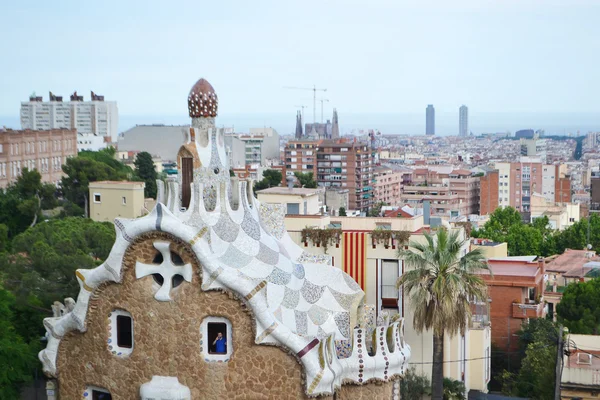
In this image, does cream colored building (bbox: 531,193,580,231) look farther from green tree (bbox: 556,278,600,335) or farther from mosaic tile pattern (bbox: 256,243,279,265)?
mosaic tile pattern (bbox: 256,243,279,265)

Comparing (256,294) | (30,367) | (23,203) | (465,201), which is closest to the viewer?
(256,294)

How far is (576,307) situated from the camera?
42.7 m

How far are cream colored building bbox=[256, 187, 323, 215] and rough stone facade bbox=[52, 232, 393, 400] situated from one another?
18.2 metres

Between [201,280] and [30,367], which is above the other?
[201,280]

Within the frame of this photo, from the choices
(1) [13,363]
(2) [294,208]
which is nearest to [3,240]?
(2) [294,208]

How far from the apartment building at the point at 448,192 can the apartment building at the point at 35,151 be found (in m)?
62.1

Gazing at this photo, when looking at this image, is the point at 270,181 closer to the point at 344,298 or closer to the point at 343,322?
the point at 344,298

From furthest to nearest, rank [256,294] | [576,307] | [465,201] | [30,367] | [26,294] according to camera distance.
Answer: [465,201]
[576,307]
[26,294]
[30,367]
[256,294]

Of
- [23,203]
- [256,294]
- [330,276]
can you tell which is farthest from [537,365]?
[23,203]

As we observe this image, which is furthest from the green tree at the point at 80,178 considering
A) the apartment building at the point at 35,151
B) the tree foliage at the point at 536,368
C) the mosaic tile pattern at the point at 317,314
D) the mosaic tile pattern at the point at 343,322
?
the mosaic tile pattern at the point at 317,314

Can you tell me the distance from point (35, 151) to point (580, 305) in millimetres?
57284

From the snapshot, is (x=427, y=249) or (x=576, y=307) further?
(x=576, y=307)

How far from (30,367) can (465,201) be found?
5208 inches

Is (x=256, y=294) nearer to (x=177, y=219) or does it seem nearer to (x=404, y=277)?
(x=177, y=219)
